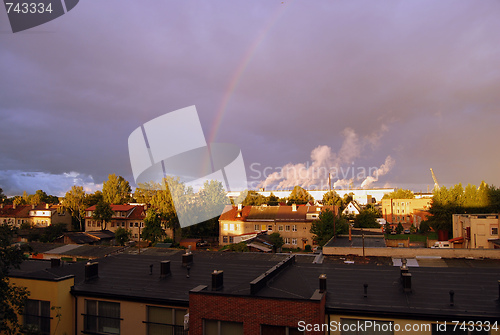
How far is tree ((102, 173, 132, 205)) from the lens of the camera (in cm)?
8469

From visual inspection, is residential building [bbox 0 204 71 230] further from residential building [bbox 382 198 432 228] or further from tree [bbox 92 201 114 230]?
residential building [bbox 382 198 432 228]

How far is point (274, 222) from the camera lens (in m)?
52.3

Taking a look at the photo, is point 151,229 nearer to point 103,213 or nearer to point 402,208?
point 103,213

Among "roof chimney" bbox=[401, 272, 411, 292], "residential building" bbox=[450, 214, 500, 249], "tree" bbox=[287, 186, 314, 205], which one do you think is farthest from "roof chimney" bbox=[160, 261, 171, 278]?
"tree" bbox=[287, 186, 314, 205]

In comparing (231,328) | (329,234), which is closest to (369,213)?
(329,234)

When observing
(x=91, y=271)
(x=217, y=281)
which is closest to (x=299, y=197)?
(x=91, y=271)

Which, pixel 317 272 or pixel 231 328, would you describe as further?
pixel 317 272

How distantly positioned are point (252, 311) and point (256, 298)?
348 mm

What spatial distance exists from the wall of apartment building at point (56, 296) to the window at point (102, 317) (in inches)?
20.7

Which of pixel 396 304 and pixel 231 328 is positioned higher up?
pixel 396 304

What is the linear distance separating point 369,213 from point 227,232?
25.3 meters

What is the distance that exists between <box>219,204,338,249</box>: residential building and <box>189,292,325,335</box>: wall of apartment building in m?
39.1

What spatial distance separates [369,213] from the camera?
6025cm

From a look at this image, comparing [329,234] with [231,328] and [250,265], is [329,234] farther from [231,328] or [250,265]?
[231,328]
